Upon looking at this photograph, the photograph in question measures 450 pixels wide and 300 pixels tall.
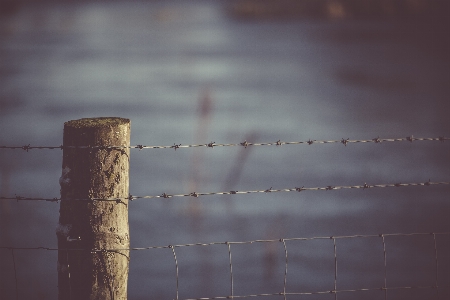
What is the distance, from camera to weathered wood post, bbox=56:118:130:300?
3.11 metres

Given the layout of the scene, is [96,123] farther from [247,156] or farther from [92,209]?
[247,156]

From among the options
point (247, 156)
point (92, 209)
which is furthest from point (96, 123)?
point (247, 156)

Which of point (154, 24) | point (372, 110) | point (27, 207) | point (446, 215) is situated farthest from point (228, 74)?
point (446, 215)

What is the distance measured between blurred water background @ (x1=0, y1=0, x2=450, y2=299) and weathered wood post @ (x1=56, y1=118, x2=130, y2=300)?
11704 mm

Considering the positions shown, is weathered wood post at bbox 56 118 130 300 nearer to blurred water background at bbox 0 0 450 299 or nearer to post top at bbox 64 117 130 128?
post top at bbox 64 117 130 128

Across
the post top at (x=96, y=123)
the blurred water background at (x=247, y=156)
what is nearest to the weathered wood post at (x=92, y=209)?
the post top at (x=96, y=123)

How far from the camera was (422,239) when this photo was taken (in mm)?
19047

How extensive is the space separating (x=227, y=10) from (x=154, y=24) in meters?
12.6

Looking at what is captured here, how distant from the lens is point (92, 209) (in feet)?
10.2

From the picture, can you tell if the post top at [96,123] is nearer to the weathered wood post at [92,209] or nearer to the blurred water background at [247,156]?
the weathered wood post at [92,209]

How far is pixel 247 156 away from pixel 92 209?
2114 cm

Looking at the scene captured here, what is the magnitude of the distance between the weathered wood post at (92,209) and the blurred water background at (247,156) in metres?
11.7

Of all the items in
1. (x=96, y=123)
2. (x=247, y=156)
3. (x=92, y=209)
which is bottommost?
(x=92, y=209)

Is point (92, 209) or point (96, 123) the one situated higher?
point (96, 123)
